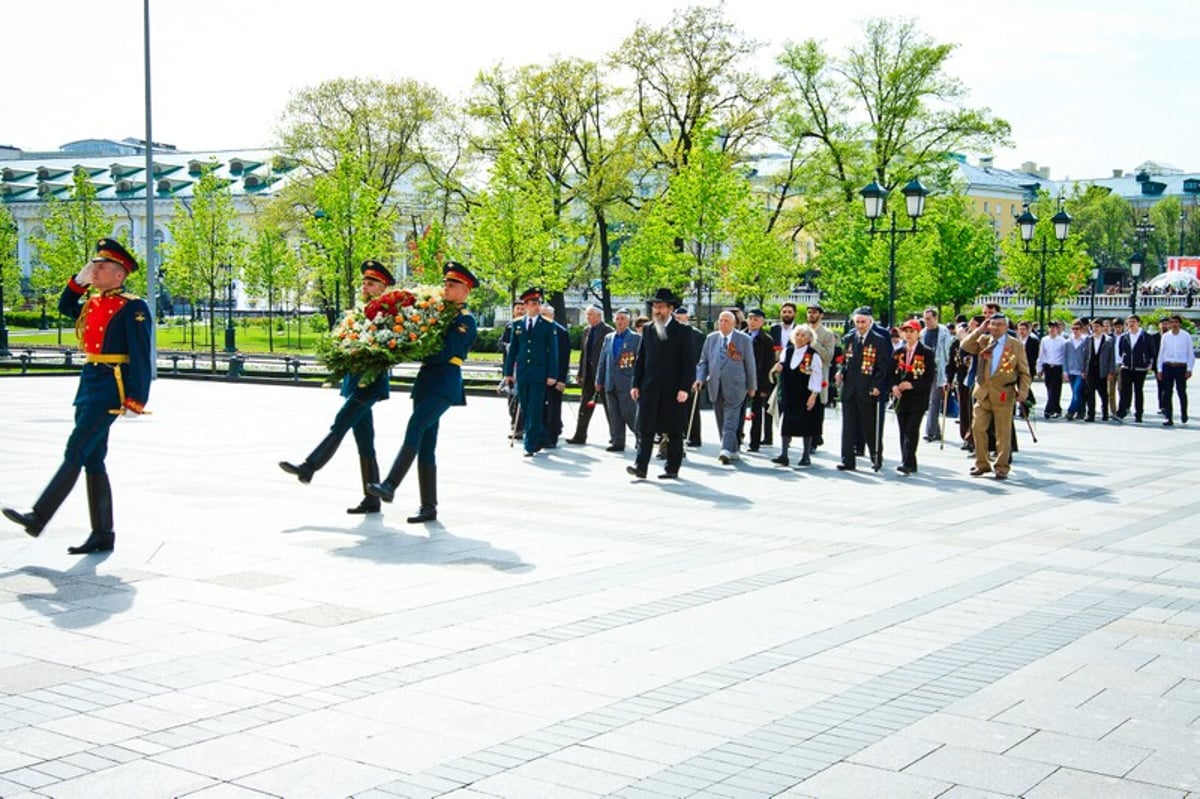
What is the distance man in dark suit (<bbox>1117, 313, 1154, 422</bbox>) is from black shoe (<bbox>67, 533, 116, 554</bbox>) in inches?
787

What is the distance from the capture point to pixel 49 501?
9016mm

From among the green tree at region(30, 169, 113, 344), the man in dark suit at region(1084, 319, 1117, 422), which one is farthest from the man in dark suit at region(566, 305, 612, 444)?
the green tree at region(30, 169, 113, 344)

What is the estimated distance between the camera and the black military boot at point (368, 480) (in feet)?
36.4

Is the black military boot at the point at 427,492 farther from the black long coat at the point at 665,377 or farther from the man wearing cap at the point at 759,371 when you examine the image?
the man wearing cap at the point at 759,371

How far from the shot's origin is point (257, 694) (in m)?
5.82

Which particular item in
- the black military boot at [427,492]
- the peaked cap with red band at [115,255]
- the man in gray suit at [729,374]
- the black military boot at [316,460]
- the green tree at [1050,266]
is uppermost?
the green tree at [1050,266]

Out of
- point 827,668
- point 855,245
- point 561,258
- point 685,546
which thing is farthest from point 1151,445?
point 855,245

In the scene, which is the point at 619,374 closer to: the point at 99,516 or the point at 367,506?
the point at 367,506

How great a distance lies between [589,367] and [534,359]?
6.04ft

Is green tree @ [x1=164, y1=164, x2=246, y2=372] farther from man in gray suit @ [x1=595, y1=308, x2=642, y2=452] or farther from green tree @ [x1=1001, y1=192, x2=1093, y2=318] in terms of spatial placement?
green tree @ [x1=1001, y1=192, x2=1093, y2=318]

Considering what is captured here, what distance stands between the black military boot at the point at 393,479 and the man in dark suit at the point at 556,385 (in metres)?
6.18

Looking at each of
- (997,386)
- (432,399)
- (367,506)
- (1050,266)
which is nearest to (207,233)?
(1050,266)

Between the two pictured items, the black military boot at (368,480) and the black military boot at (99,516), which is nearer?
the black military boot at (99,516)

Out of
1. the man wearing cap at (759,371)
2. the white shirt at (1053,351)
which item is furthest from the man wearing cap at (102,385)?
the white shirt at (1053,351)
